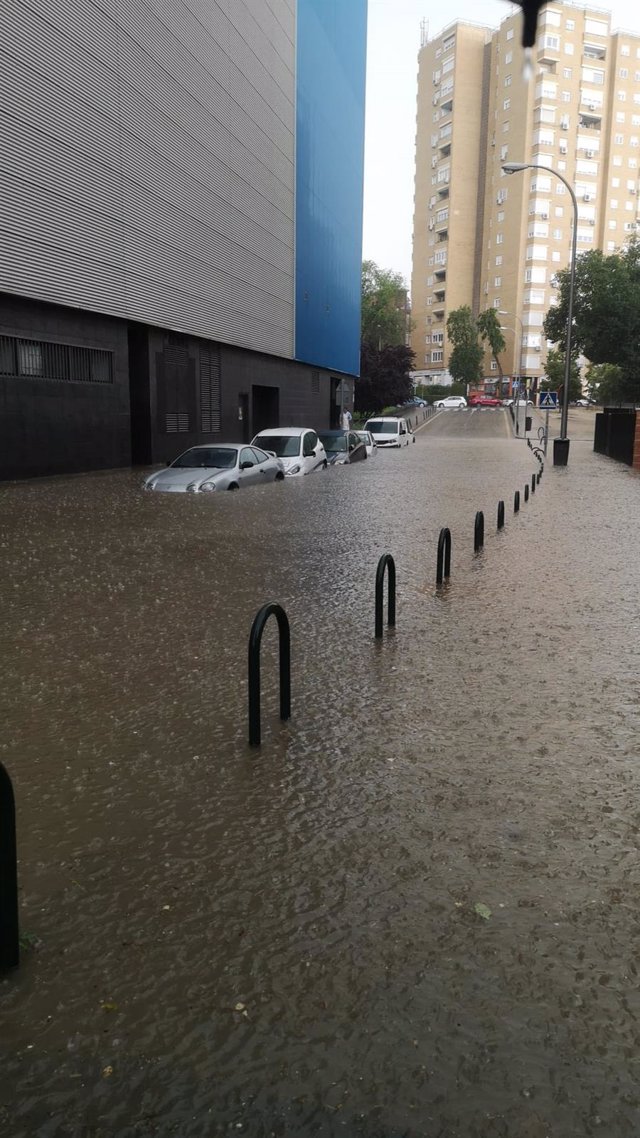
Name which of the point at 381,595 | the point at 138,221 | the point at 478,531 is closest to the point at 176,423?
the point at 138,221

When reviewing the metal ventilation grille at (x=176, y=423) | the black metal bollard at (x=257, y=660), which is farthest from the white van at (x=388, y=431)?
the black metal bollard at (x=257, y=660)

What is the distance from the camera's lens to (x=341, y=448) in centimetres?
3064

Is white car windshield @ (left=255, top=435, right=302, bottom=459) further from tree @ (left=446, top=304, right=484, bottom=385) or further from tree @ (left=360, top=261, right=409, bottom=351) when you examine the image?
tree @ (left=446, top=304, right=484, bottom=385)

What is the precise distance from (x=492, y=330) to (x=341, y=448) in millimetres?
82295

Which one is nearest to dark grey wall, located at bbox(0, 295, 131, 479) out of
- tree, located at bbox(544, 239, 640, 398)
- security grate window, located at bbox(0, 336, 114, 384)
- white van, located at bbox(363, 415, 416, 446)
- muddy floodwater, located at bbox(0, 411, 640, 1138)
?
security grate window, located at bbox(0, 336, 114, 384)

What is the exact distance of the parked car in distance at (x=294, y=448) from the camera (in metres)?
24.0

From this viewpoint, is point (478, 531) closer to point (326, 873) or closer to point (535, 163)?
point (326, 873)

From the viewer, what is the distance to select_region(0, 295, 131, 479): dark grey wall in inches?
787

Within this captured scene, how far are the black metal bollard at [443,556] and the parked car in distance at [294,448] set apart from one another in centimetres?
1388

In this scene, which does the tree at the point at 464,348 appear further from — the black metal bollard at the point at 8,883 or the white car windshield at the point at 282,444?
the black metal bollard at the point at 8,883

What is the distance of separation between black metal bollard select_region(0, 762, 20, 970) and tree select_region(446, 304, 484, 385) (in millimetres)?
109418

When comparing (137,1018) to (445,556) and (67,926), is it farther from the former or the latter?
(445,556)

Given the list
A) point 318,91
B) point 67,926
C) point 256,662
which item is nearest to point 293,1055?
point 67,926

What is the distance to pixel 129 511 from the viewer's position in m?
15.8
